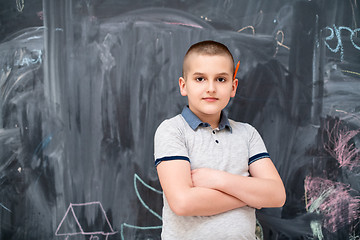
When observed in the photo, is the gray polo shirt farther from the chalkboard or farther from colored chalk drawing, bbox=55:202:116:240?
colored chalk drawing, bbox=55:202:116:240

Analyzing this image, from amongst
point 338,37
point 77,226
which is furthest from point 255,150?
→ point 77,226

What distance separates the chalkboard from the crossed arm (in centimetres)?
62

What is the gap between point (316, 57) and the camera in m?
1.83

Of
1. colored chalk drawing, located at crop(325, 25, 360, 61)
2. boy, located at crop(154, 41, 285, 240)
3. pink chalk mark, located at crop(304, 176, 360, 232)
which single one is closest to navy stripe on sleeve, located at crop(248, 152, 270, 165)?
boy, located at crop(154, 41, 285, 240)

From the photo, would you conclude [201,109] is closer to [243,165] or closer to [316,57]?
[243,165]

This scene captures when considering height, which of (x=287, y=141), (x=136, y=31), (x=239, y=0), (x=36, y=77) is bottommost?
(x=287, y=141)

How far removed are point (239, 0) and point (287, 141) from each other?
874mm

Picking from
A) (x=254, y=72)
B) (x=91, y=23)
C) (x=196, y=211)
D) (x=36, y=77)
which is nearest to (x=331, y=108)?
(x=254, y=72)

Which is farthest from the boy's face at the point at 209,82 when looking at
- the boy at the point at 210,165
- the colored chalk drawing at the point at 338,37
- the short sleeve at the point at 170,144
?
the colored chalk drawing at the point at 338,37

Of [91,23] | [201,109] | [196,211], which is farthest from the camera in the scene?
[91,23]

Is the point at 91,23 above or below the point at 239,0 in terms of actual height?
below

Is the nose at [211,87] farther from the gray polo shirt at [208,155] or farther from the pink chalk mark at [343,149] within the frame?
the pink chalk mark at [343,149]

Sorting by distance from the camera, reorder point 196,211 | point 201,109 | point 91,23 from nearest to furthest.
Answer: point 196,211 → point 201,109 → point 91,23

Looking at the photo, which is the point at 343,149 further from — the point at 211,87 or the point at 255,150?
the point at 211,87
